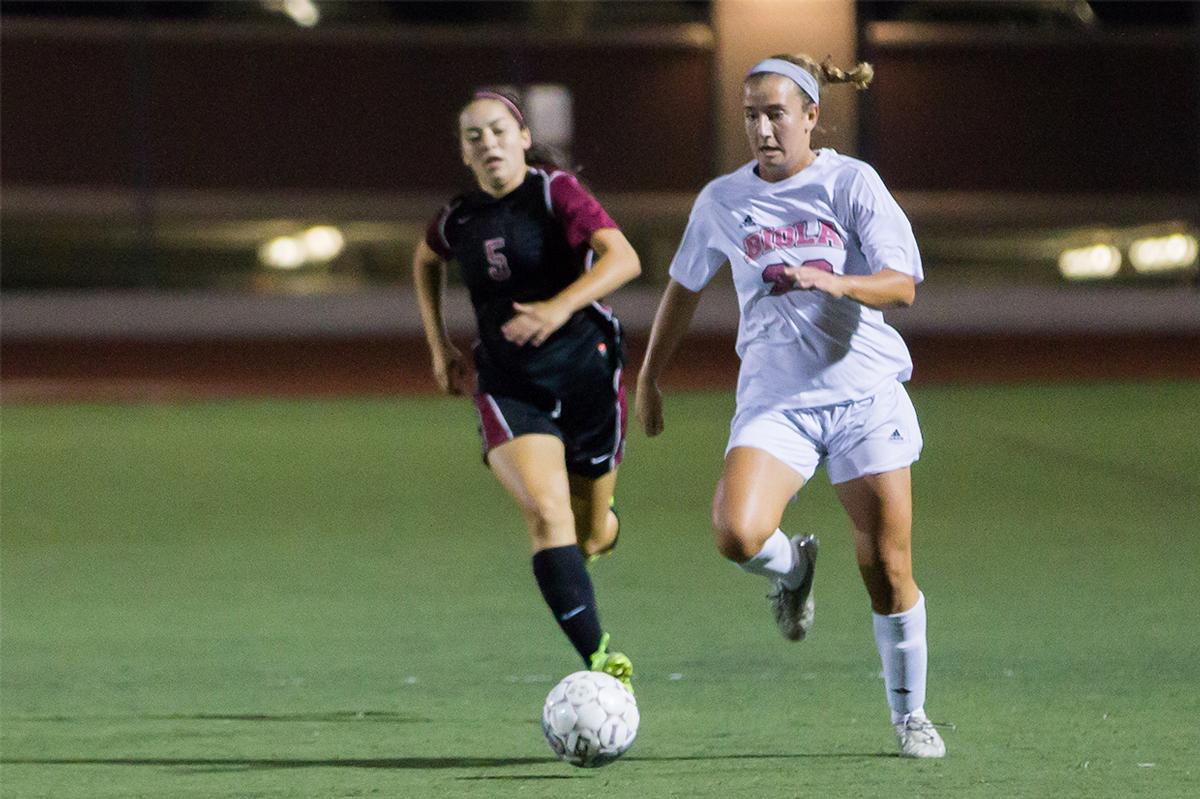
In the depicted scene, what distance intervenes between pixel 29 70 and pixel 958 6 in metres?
11.0

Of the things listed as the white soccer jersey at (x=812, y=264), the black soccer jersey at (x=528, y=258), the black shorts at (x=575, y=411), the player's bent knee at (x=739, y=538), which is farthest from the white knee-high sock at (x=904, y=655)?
the black soccer jersey at (x=528, y=258)

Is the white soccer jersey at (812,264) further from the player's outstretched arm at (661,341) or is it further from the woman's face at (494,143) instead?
the woman's face at (494,143)

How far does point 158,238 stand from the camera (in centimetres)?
2230

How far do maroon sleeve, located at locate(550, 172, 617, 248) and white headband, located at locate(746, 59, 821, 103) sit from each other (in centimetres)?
75

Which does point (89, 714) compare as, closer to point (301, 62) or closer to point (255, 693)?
point (255, 693)

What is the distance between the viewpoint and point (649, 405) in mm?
5145

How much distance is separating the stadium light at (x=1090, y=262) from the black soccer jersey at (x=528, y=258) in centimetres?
1602

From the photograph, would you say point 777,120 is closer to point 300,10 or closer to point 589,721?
point 589,721

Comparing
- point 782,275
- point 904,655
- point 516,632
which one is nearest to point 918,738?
point 904,655

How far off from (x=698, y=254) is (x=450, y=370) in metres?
1.06

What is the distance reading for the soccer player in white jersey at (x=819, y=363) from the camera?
15.1 ft

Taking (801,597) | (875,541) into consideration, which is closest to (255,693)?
(801,597)

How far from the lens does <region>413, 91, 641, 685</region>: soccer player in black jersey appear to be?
506 cm

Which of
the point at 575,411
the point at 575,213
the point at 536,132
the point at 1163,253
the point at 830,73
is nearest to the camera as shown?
the point at 830,73
